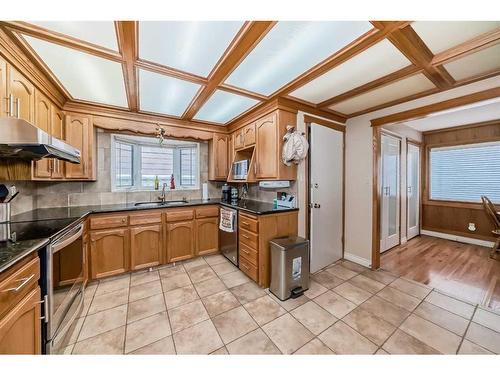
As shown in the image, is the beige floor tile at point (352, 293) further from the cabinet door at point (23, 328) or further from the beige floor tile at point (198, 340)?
the cabinet door at point (23, 328)

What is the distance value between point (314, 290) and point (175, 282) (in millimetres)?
1701

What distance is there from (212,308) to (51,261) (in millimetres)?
1358

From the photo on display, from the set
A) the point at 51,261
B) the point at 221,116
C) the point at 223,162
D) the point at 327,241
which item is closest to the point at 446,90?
the point at 327,241

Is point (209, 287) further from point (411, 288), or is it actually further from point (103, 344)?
point (411, 288)

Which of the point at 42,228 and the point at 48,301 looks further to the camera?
the point at 42,228

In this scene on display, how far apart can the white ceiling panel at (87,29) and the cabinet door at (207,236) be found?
2.32 metres

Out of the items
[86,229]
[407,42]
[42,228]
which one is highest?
[407,42]

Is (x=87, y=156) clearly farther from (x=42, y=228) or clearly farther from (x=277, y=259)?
(x=277, y=259)

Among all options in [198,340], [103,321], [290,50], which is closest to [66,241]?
[103,321]

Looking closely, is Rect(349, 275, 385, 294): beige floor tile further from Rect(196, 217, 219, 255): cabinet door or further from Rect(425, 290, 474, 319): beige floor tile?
Rect(196, 217, 219, 255): cabinet door

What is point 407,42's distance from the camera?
1.38 m

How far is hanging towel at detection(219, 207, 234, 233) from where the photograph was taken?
2.77 metres

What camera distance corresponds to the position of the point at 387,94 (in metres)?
2.29

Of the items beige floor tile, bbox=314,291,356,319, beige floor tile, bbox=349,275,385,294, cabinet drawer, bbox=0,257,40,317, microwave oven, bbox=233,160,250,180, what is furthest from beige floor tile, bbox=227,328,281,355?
microwave oven, bbox=233,160,250,180
